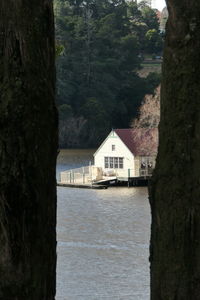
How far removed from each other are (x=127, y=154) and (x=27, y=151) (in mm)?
50727

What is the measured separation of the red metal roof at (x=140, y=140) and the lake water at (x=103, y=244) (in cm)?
285

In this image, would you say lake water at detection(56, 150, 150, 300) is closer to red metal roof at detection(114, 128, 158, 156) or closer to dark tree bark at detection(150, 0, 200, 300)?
red metal roof at detection(114, 128, 158, 156)

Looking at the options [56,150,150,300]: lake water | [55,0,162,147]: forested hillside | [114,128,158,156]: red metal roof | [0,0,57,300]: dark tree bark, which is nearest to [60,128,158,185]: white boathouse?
[114,128,158,156]: red metal roof

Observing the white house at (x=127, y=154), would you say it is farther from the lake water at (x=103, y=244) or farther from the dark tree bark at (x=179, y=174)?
the dark tree bark at (x=179, y=174)

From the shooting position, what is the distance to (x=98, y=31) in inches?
3935

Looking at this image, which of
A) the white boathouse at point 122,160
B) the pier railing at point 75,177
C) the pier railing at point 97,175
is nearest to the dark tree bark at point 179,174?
the white boathouse at point 122,160

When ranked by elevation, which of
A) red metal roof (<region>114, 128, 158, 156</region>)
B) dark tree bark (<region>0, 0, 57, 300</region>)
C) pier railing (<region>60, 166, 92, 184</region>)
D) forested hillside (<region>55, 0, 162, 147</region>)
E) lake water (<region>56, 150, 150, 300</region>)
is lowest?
lake water (<region>56, 150, 150, 300</region>)

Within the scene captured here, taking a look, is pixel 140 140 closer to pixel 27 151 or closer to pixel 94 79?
pixel 94 79

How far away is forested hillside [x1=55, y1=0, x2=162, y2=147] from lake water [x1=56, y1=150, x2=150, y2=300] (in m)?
39.8

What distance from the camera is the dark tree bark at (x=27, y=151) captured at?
4844mm

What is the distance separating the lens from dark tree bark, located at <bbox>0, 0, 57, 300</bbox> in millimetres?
4844

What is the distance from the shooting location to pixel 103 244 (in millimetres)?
34250

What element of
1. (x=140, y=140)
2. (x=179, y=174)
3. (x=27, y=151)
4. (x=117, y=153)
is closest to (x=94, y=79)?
(x=140, y=140)

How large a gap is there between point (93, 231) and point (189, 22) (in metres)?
32.4
